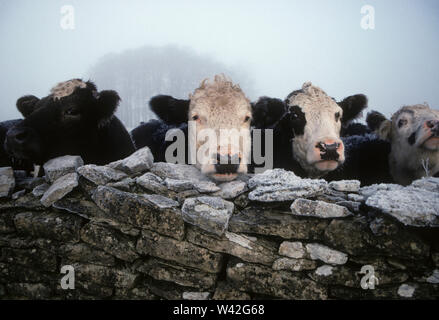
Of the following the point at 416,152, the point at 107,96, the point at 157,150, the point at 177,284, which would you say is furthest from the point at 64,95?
the point at 416,152

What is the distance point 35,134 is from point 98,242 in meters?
1.75

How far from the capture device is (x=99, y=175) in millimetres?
2387

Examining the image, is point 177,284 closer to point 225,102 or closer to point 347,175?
point 225,102

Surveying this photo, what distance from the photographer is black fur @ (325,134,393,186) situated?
3740mm

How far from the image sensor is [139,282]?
2.36 meters

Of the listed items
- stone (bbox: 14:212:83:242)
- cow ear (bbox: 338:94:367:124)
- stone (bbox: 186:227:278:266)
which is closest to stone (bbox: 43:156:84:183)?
stone (bbox: 14:212:83:242)

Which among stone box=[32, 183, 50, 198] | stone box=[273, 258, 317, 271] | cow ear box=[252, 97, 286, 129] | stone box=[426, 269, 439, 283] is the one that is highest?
cow ear box=[252, 97, 286, 129]

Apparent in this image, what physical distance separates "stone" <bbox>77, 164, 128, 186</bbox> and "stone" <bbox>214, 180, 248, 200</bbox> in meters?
1.09

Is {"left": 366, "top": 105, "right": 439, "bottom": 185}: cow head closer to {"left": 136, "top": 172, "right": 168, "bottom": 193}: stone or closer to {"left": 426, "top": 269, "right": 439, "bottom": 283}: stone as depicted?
{"left": 426, "top": 269, "right": 439, "bottom": 283}: stone

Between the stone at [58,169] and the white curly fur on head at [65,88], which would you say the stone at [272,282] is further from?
the white curly fur on head at [65,88]

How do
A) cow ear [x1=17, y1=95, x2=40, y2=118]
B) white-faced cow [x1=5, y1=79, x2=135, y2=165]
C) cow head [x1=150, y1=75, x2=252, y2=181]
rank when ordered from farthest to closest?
cow ear [x1=17, y1=95, x2=40, y2=118] < white-faced cow [x1=5, y1=79, x2=135, y2=165] < cow head [x1=150, y1=75, x2=252, y2=181]

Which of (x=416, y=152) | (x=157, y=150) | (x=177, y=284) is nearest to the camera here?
(x=177, y=284)

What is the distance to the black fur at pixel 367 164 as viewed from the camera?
374cm

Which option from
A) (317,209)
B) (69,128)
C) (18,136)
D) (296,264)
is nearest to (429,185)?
(317,209)
